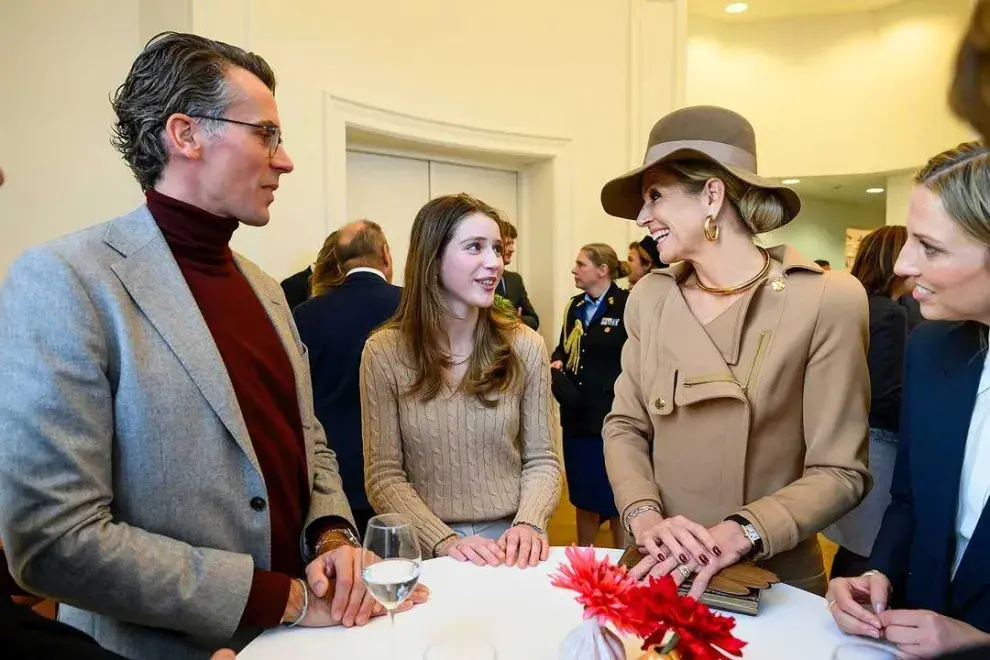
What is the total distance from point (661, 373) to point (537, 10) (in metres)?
4.88

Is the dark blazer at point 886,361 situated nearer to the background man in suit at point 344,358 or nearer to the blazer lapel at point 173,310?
the background man in suit at point 344,358

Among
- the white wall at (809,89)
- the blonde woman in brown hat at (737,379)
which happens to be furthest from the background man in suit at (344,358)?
the white wall at (809,89)

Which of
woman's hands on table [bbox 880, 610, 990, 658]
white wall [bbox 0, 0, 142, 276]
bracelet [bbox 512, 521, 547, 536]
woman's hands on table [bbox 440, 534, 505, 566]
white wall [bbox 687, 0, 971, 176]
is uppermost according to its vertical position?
white wall [bbox 687, 0, 971, 176]

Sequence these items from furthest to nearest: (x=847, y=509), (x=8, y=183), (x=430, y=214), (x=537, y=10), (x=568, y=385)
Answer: (x=537, y=10), (x=568, y=385), (x=8, y=183), (x=430, y=214), (x=847, y=509)

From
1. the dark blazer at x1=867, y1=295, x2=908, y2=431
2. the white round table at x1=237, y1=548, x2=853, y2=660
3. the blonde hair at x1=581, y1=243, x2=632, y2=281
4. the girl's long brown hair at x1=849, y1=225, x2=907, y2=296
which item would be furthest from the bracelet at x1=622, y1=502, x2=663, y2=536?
the blonde hair at x1=581, y1=243, x2=632, y2=281

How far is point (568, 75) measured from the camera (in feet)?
19.5

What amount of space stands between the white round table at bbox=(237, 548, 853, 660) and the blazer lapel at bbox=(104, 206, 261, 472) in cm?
33

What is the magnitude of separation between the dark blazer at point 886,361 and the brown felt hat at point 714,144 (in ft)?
5.12

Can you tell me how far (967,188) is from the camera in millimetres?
1255

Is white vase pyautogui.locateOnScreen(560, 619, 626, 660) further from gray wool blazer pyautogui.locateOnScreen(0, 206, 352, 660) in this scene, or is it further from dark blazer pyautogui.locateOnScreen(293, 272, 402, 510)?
dark blazer pyautogui.locateOnScreen(293, 272, 402, 510)

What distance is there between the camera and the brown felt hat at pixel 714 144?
1.65 metres

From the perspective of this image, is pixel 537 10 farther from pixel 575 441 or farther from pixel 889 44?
pixel 889 44

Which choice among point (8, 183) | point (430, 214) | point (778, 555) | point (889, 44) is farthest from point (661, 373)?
point (889, 44)

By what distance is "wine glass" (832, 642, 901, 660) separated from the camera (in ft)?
3.47
